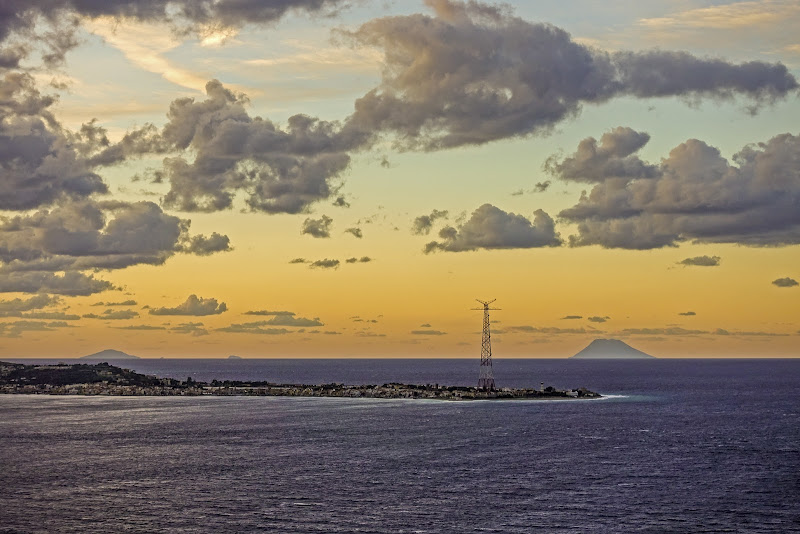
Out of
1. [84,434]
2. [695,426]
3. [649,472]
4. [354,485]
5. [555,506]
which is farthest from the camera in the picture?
[695,426]

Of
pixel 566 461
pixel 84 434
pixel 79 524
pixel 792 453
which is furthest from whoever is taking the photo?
pixel 84 434

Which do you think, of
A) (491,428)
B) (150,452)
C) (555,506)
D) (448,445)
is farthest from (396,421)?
(555,506)

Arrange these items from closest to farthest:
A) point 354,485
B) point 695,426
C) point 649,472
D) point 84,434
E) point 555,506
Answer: point 555,506 < point 354,485 < point 649,472 < point 84,434 < point 695,426

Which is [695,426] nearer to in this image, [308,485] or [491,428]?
[491,428]

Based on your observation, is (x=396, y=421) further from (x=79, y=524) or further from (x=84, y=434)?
(x=79, y=524)

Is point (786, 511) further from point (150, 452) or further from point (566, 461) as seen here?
point (150, 452)

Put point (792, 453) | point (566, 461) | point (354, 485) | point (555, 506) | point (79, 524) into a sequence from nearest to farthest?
point (79, 524) < point (555, 506) < point (354, 485) < point (566, 461) < point (792, 453)

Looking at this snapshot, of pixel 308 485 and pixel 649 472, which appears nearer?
pixel 308 485

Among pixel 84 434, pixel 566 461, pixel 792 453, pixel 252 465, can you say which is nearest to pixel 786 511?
pixel 566 461

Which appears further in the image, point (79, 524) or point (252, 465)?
point (252, 465)
